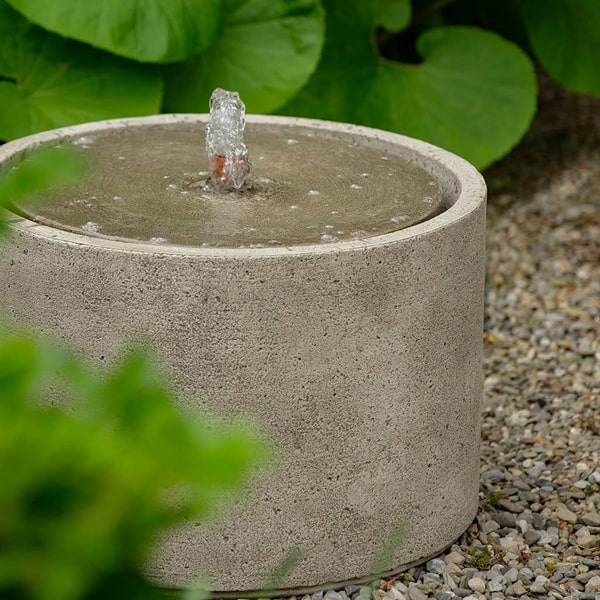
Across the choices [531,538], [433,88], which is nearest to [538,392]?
[531,538]

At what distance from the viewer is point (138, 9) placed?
3.54 metres

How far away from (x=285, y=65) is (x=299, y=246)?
1.99 metres

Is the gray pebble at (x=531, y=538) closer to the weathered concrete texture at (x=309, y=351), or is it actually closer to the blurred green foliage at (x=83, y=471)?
the weathered concrete texture at (x=309, y=351)

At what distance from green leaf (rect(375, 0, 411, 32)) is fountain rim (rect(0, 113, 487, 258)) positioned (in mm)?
1760

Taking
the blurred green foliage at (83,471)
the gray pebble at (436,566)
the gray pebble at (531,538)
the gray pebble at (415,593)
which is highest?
the blurred green foliage at (83,471)

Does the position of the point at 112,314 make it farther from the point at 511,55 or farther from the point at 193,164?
the point at 511,55

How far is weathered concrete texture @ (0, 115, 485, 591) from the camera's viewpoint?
6.52 ft

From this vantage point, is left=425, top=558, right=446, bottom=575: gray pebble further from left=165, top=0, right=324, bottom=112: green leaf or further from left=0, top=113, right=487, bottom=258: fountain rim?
left=165, top=0, right=324, bottom=112: green leaf

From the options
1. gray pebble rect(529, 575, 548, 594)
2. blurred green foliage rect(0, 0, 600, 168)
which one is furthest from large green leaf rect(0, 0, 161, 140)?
gray pebble rect(529, 575, 548, 594)

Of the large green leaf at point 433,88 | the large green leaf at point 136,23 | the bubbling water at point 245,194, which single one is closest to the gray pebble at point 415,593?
the bubbling water at point 245,194

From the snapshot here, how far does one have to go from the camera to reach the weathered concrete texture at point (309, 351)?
1987 mm

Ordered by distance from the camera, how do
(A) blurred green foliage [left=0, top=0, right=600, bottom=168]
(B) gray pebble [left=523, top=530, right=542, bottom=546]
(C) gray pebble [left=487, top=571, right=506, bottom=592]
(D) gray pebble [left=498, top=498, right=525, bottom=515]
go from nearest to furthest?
(C) gray pebble [left=487, top=571, right=506, bottom=592]
(B) gray pebble [left=523, top=530, right=542, bottom=546]
(D) gray pebble [left=498, top=498, right=525, bottom=515]
(A) blurred green foliage [left=0, top=0, right=600, bottom=168]

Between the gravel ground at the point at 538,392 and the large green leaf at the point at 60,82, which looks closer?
the gravel ground at the point at 538,392

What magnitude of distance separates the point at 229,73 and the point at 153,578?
2.21 metres
